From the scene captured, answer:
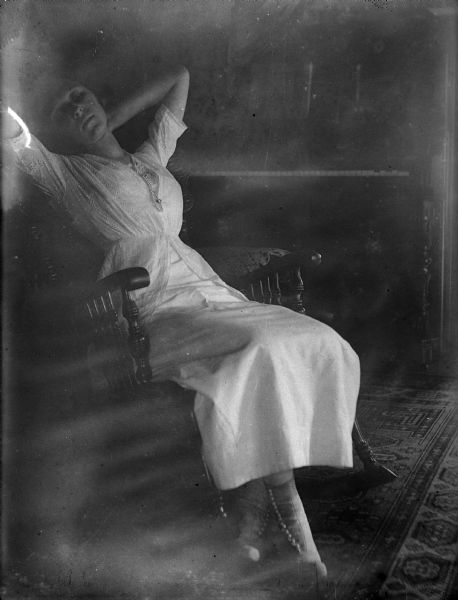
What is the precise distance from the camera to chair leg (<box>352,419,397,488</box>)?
6.85ft

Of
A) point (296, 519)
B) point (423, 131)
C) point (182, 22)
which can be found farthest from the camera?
point (423, 131)

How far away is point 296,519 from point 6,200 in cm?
107

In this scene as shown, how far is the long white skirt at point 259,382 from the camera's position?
1.54 meters

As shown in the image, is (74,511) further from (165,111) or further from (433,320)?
(433,320)

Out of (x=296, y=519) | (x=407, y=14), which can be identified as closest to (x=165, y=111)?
(x=407, y=14)

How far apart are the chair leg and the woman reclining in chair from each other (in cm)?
42

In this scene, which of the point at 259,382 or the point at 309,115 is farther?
the point at 309,115

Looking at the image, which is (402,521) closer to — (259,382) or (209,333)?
(259,382)

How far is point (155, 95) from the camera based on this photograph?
185cm

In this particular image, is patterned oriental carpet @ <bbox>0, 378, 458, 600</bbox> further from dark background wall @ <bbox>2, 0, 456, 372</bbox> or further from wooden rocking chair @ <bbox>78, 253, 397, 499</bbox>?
dark background wall @ <bbox>2, 0, 456, 372</bbox>

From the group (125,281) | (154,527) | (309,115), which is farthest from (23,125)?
(154,527)

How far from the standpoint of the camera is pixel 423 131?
2.67 m

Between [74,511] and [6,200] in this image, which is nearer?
[6,200]

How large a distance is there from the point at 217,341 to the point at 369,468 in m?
0.84
